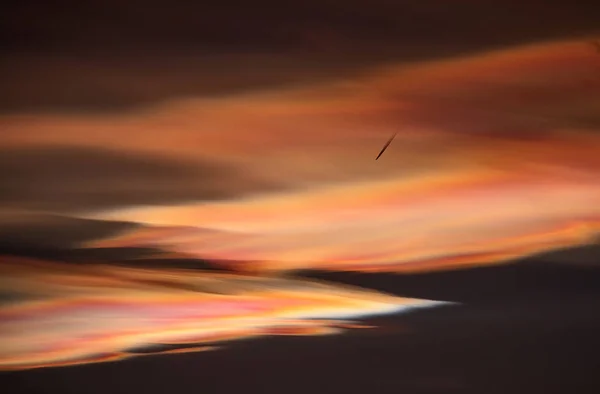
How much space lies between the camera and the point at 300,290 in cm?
180

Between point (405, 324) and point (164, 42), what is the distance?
0.97 meters

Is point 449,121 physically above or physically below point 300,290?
above

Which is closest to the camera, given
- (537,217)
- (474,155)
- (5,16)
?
(5,16)

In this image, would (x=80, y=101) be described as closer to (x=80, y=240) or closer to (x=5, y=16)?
(x=5, y=16)

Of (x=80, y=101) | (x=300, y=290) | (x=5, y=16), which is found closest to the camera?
(x=5, y=16)

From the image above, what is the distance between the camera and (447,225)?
5.44 feet

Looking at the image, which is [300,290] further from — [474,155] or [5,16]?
[5,16]

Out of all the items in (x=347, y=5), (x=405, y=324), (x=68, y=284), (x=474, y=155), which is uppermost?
(x=347, y=5)

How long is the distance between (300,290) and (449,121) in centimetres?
61

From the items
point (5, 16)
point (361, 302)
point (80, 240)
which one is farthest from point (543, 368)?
point (5, 16)

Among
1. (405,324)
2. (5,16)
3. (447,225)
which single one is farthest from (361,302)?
(5,16)

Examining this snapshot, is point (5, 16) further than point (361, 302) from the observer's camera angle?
No

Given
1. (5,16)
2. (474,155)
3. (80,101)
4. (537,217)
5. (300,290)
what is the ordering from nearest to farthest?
1. (5,16)
2. (80,101)
3. (474,155)
4. (537,217)
5. (300,290)

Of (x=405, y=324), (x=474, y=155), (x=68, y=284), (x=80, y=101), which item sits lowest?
(x=405, y=324)
